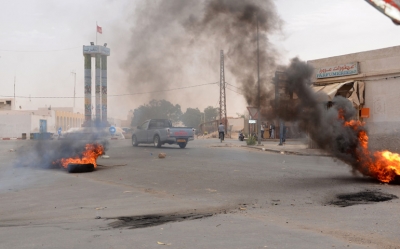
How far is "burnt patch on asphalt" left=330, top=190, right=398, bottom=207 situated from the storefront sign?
15.0 metres

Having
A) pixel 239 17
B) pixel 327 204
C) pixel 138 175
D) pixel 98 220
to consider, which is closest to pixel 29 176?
→ pixel 138 175

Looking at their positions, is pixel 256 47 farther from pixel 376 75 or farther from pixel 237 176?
pixel 376 75

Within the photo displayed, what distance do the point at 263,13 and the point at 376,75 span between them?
11217mm

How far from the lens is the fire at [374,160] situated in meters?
9.53

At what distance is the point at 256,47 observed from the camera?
43.0ft

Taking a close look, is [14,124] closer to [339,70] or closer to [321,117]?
[339,70]

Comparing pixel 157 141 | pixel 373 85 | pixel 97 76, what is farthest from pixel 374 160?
pixel 97 76

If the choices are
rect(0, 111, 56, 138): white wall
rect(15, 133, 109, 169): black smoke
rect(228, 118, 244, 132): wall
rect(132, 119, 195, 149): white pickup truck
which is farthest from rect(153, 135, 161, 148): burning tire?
rect(228, 118, 244, 132): wall

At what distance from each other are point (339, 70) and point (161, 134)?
440 inches

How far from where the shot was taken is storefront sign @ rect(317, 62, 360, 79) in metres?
21.9

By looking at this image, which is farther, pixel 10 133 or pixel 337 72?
pixel 10 133

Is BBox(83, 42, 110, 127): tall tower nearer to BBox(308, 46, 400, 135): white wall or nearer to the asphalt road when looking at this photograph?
BBox(308, 46, 400, 135): white wall

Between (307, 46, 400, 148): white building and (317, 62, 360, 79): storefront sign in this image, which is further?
(317, 62, 360, 79): storefront sign

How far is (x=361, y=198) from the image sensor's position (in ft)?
25.1
